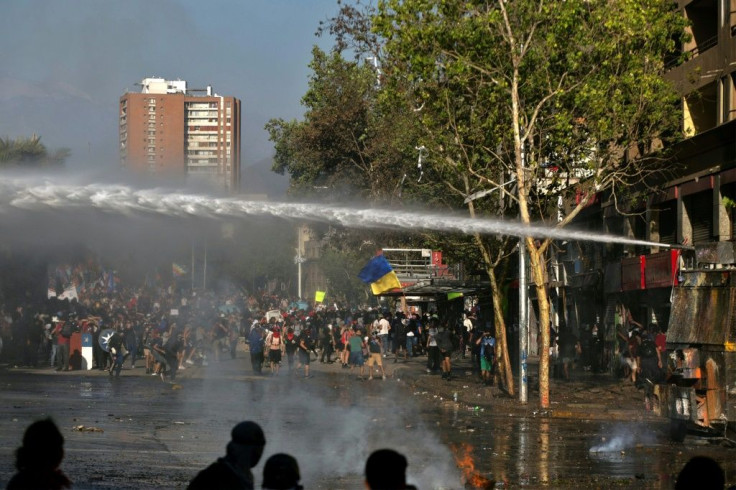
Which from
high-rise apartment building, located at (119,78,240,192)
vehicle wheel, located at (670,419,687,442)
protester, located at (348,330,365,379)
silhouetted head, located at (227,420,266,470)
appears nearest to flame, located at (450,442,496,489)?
vehicle wheel, located at (670,419,687,442)

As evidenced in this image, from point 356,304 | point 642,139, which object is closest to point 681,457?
point 642,139

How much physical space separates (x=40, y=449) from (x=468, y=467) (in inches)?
382

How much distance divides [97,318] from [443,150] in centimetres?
1681

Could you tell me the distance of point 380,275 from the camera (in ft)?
127

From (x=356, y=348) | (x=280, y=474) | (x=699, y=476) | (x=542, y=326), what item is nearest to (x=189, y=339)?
(x=356, y=348)

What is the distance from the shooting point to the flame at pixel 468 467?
12212mm

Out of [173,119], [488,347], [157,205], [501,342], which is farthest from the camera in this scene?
[173,119]

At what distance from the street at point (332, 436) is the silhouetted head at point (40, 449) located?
19.3 feet

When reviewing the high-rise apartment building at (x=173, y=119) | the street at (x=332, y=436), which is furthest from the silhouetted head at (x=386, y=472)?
the high-rise apartment building at (x=173, y=119)

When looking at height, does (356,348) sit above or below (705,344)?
below

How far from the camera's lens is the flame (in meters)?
12.2

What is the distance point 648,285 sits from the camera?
113 ft

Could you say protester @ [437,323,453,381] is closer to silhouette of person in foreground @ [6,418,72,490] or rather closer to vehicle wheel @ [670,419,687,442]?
vehicle wheel @ [670,419,687,442]

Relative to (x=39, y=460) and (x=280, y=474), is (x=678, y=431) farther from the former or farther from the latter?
(x=39, y=460)
